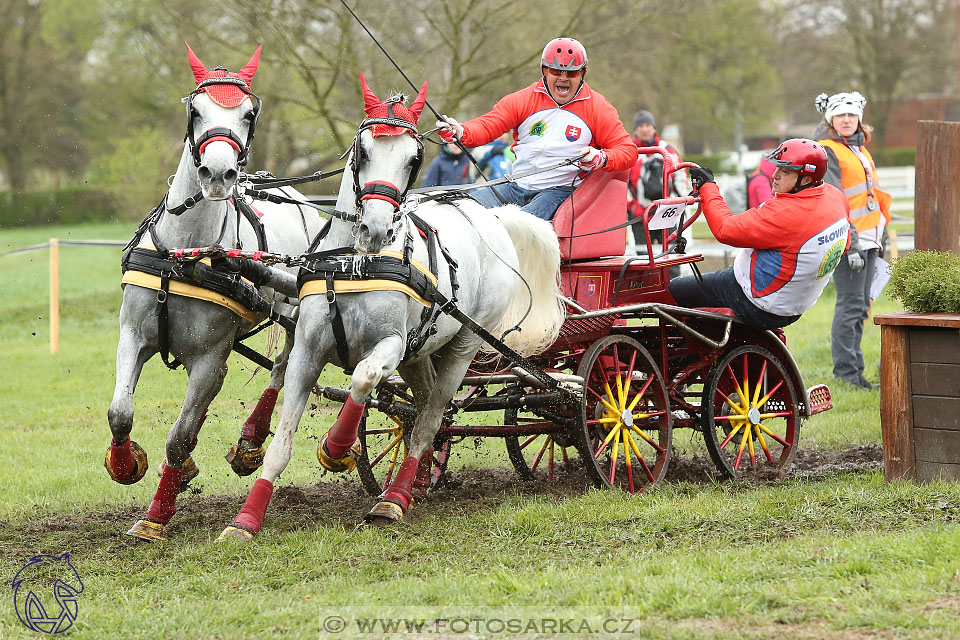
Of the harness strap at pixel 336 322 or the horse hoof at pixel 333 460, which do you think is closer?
the harness strap at pixel 336 322

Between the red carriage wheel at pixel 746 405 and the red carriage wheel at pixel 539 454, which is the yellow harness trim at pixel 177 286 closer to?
the red carriage wheel at pixel 539 454

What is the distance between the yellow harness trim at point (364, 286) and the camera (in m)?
4.62

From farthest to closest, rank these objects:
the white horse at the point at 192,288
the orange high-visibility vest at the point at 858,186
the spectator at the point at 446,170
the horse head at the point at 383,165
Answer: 1. the spectator at the point at 446,170
2. the orange high-visibility vest at the point at 858,186
3. the white horse at the point at 192,288
4. the horse head at the point at 383,165

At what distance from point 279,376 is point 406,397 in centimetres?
70

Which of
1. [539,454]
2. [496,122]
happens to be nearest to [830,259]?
[496,122]

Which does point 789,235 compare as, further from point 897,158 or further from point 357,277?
point 897,158

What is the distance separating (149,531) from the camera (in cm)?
506

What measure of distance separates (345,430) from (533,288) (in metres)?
1.35

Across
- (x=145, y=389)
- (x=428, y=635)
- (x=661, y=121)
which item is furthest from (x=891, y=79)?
(x=428, y=635)

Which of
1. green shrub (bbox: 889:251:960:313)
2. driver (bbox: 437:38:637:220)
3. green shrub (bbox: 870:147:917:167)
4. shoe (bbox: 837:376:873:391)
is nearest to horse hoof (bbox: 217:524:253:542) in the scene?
driver (bbox: 437:38:637:220)

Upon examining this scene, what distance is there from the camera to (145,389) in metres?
9.48

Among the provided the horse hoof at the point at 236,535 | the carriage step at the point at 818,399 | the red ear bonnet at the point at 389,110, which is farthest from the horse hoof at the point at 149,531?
the carriage step at the point at 818,399

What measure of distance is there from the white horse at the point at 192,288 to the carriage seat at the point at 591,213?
1.72 m

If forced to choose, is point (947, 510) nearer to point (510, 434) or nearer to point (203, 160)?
point (510, 434)
